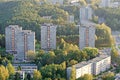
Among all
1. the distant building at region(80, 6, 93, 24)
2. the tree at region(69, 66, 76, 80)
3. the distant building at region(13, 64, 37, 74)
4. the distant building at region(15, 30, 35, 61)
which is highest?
the distant building at region(80, 6, 93, 24)

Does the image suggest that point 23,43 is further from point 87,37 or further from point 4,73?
point 4,73

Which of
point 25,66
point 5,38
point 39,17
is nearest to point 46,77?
point 25,66

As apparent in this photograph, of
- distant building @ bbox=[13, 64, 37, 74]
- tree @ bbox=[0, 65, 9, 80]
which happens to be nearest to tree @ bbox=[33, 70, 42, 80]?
tree @ bbox=[0, 65, 9, 80]

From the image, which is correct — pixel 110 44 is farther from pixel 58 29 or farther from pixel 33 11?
pixel 33 11

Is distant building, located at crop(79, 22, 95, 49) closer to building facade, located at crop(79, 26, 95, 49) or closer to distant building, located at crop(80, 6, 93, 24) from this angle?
building facade, located at crop(79, 26, 95, 49)

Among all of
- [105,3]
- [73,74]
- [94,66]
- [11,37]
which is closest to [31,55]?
[11,37]

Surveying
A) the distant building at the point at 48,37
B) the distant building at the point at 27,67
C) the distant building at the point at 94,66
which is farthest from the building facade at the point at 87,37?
the distant building at the point at 27,67
